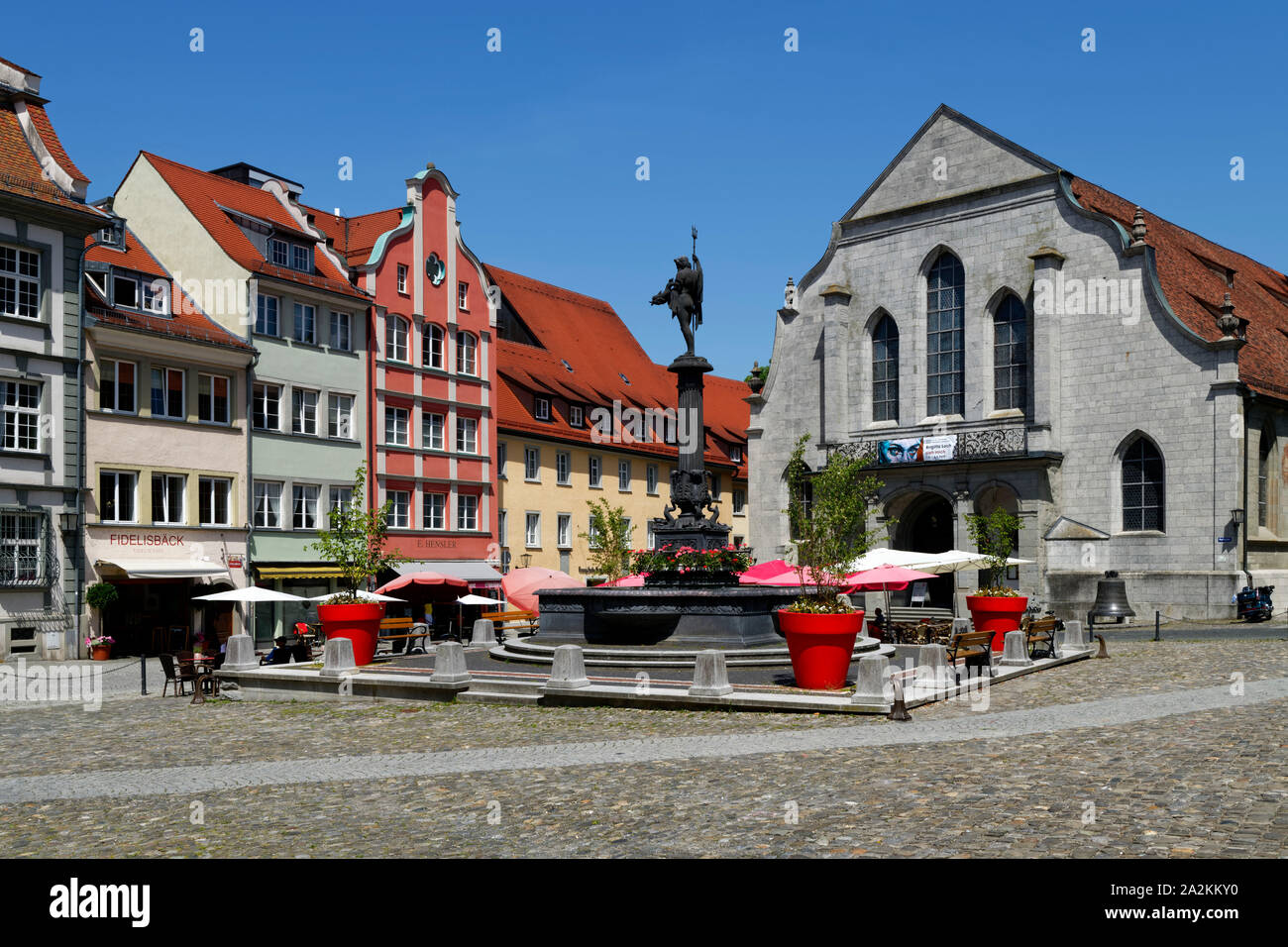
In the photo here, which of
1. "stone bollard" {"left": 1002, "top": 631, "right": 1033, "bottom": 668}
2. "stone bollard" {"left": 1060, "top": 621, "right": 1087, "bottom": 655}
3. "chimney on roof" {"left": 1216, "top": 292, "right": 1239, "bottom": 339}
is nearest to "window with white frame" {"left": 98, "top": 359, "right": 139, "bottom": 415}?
"stone bollard" {"left": 1002, "top": 631, "right": 1033, "bottom": 668}

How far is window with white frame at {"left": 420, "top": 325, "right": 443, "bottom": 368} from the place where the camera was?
144 feet

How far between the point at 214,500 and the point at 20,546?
6.46 meters

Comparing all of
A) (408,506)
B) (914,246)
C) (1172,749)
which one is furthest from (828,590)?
(914,246)

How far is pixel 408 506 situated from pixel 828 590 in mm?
26559

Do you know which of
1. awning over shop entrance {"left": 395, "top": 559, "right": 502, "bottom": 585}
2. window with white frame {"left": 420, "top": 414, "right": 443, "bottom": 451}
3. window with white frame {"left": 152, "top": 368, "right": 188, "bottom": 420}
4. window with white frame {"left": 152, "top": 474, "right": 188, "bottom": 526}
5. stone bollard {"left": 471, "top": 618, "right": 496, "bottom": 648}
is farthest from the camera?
window with white frame {"left": 420, "top": 414, "right": 443, "bottom": 451}

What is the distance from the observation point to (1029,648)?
78.0 ft

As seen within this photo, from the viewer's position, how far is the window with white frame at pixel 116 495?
32406 mm

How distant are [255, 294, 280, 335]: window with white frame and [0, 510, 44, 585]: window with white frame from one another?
9535mm

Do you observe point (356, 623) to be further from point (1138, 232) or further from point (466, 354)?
point (1138, 232)

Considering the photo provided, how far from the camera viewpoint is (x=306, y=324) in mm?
39188

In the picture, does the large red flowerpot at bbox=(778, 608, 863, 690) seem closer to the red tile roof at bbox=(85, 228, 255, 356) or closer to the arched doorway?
the red tile roof at bbox=(85, 228, 255, 356)

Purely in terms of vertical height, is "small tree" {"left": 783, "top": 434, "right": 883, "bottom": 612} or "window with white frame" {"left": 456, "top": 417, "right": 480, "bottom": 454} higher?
"window with white frame" {"left": 456, "top": 417, "right": 480, "bottom": 454}
